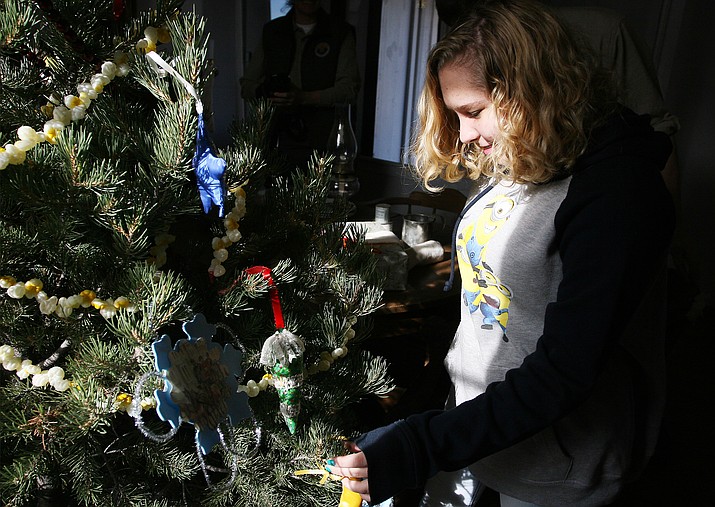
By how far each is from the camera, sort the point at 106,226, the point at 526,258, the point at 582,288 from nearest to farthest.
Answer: the point at 106,226
the point at 582,288
the point at 526,258

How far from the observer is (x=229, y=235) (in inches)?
26.7

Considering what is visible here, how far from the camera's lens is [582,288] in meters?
0.69

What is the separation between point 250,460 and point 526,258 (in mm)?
469

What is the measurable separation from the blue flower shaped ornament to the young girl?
0.61 ft

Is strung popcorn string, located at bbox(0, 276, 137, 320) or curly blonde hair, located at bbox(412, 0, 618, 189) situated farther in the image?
curly blonde hair, located at bbox(412, 0, 618, 189)

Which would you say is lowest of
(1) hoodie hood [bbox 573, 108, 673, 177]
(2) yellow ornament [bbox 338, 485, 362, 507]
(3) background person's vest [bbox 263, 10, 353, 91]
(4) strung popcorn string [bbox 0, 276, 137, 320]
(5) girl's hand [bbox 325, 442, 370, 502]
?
(2) yellow ornament [bbox 338, 485, 362, 507]

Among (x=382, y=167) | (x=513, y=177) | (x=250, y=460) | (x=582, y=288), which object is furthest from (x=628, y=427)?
(x=382, y=167)

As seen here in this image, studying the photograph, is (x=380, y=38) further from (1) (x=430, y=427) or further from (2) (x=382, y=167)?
(1) (x=430, y=427)

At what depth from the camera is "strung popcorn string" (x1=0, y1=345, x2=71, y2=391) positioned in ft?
1.94

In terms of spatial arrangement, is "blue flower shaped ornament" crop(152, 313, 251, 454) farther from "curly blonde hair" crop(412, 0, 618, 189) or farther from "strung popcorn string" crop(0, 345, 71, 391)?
"curly blonde hair" crop(412, 0, 618, 189)

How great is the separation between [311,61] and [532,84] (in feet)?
6.80

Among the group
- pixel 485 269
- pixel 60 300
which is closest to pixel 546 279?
pixel 485 269

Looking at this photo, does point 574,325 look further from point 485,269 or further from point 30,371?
point 30,371

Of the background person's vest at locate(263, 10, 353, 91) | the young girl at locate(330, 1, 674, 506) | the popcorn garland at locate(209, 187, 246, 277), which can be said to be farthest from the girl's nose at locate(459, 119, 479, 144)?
the background person's vest at locate(263, 10, 353, 91)
